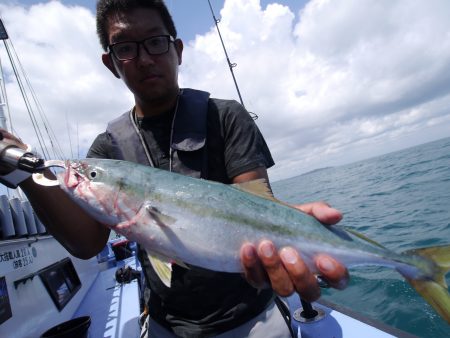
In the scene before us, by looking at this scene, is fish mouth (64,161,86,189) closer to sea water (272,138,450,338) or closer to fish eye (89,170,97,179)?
fish eye (89,170,97,179)

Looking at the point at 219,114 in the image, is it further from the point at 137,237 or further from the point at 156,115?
the point at 137,237

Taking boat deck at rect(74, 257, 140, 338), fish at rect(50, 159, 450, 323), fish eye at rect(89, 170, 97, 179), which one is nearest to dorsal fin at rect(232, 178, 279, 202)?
fish at rect(50, 159, 450, 323)

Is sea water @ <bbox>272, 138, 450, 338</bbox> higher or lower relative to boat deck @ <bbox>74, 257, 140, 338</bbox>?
lower

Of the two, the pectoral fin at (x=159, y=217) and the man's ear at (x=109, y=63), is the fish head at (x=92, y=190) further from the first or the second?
the man's ear at (x=109, y=63)

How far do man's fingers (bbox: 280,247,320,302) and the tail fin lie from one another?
0.82 meters

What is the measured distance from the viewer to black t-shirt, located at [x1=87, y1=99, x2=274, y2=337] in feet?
8.06

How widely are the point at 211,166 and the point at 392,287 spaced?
24.1 ft

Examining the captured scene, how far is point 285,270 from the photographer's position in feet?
6.86

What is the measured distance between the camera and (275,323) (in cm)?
260

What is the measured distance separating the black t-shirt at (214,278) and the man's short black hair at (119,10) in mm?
902

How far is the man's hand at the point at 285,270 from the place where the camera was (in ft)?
6.73

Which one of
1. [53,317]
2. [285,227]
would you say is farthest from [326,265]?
[53,317]

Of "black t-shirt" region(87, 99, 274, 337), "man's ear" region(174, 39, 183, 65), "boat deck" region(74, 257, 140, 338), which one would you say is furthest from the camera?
"boat deck" region(74, 257, 140, 338)

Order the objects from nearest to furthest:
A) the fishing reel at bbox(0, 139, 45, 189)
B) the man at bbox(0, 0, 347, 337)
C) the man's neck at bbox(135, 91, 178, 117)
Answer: the fishing reel at bbox(0, 139, 45, 189), the man at bbox(0, 0, 347, 337), the man's neck at bbox(135, 91, 178, 117)
